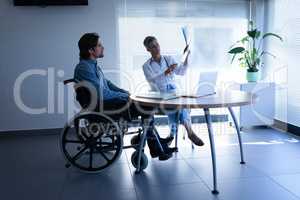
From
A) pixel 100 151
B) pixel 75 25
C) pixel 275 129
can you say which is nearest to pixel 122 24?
pixel 75 25

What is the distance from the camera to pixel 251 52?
4090mm

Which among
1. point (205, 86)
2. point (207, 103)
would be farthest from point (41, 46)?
point (207, 103)

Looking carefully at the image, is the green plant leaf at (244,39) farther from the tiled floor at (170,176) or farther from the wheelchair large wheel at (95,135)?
the wheelchair large wheel at (95,135)

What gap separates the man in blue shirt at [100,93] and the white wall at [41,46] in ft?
4.81

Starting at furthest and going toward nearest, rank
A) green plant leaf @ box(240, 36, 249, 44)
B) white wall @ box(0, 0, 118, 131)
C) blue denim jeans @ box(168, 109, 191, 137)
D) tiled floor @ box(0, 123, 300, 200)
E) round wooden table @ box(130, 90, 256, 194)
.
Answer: green plant leaf @ box(240, 36, 249, 44)
white wall @ box(0, 0, 118, 131)
blue denim jeans @ box(168, 109, 191, 137)
tiled floor @ box(0, 123, 300, 200)
round wooden table @ box(130, 90, 256, 194)

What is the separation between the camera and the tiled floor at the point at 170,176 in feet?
7.45

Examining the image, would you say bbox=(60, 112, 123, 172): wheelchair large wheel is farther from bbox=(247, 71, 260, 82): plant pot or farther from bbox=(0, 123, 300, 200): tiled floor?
bbox=(247, 71, 260, 82): plant pot

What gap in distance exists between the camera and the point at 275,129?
4.06 metres

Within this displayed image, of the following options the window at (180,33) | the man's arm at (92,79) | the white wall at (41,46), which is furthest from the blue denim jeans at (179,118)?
the white wall at (41,46)

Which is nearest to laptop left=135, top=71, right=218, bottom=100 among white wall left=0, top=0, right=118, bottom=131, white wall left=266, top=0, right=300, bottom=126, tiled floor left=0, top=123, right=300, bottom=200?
A: tiled floor left=0, top=123, right=300, bottom=200

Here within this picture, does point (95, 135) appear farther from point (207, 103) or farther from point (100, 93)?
point (207, 103)

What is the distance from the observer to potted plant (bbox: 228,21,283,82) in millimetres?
3996

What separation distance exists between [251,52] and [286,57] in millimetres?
448

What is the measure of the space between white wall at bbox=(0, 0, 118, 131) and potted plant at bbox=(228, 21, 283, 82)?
178 centimetres
